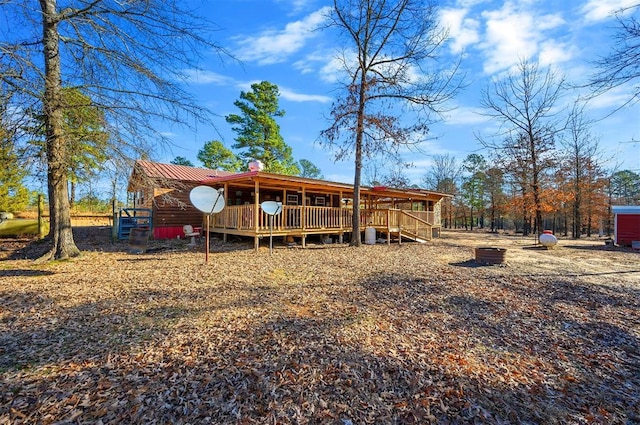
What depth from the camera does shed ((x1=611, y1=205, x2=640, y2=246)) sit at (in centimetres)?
1509

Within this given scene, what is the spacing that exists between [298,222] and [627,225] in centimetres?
1734

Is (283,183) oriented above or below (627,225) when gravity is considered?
above

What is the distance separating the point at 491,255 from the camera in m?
8.78

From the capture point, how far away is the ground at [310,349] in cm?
244

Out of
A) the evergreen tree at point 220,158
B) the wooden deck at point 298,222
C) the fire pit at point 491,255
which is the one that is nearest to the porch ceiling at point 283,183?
the wooden deck at point 298,222

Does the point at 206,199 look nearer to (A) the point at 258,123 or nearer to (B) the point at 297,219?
(B) the point at 297,219

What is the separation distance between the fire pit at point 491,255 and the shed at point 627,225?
12.4m

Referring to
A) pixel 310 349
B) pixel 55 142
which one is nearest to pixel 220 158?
pixel 55 142

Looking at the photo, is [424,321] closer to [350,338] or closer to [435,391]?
[350,338]

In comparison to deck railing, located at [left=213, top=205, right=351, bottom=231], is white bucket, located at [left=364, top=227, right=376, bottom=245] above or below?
below

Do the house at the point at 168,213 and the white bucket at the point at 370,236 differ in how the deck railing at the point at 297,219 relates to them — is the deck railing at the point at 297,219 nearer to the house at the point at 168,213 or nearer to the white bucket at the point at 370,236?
the white bucket at the point at 370,236

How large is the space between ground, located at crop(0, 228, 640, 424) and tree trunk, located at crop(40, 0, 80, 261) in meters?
0.98

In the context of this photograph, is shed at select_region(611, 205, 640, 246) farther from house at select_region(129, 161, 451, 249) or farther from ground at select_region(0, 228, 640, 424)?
ground at select_region(0, 228, 640, 424)

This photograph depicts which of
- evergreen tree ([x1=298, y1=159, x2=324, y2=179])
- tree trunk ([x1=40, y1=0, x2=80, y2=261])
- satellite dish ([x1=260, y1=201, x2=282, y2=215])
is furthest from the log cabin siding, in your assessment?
evergreen tree ([x1=298, y1=159, x2=324, y2=179])
